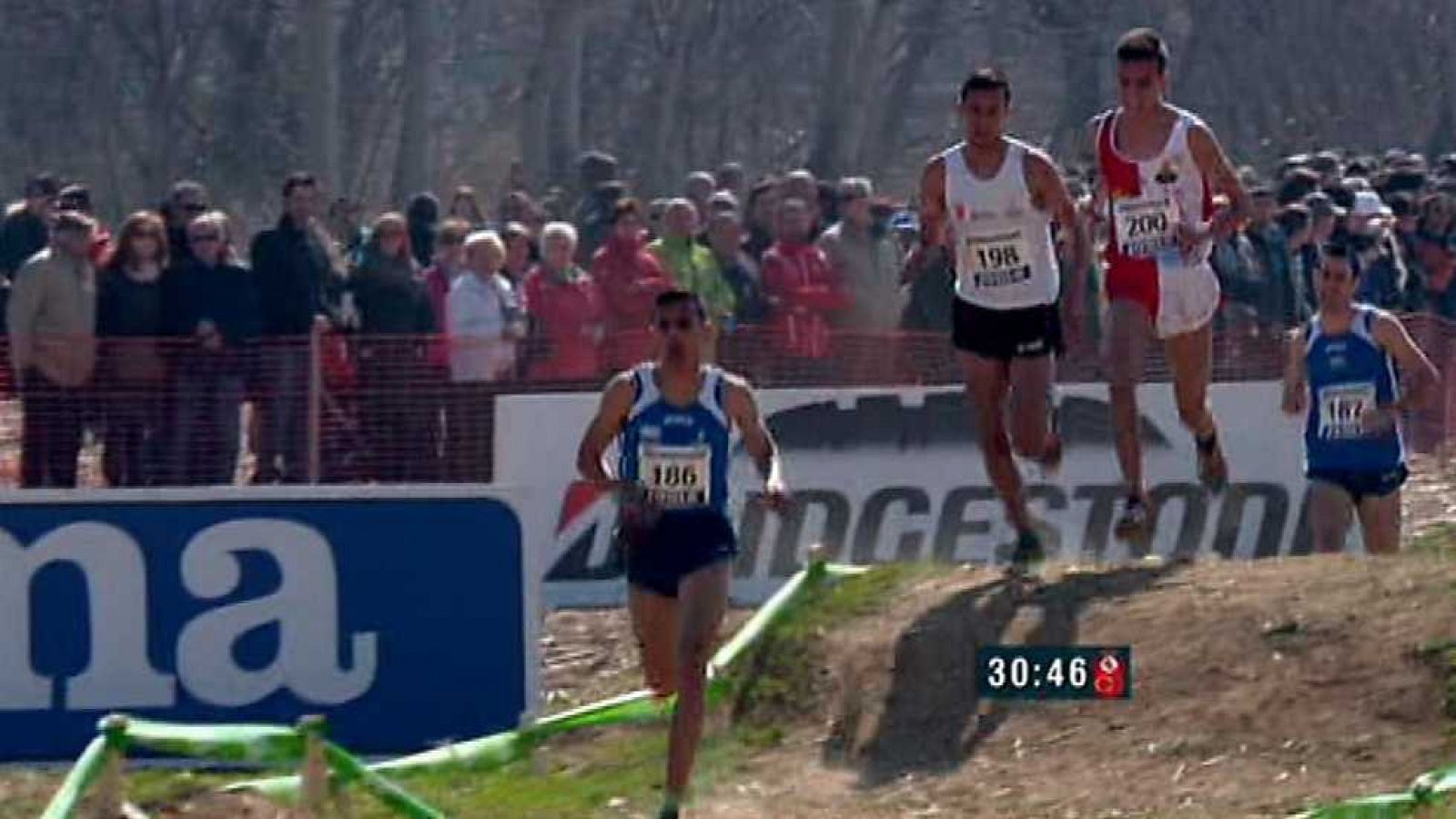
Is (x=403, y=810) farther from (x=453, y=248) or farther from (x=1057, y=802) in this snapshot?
(x=453, y=248)

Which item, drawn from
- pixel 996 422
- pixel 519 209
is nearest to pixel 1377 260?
pixel 519 209

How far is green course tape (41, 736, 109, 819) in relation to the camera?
12921 mm

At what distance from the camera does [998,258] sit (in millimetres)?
14297

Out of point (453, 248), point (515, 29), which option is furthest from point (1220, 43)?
point (453, 248)

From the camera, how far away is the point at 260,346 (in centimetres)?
1953

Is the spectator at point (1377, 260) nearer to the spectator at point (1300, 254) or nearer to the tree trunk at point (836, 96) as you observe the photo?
the spectator at point (1300, 254)

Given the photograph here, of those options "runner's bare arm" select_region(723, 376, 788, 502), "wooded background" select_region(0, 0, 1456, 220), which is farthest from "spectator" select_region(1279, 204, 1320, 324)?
"wooded background" select_region(0, 0, 1456, 220)

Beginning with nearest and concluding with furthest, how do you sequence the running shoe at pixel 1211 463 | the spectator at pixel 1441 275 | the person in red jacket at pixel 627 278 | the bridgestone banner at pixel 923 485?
the running shoe at pixel 1211 463
the bridgestone banner at pixel 923 485
the person in red jacket at pixel 627 278
the spectator at pixel 1441 275

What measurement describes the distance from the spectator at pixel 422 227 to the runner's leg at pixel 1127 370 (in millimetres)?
8587

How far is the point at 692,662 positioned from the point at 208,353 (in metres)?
7.32

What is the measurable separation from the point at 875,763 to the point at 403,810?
176cm

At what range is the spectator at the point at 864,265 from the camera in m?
21.9

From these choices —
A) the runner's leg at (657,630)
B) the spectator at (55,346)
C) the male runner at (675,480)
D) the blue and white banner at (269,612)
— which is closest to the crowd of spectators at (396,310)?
the spectator at (55,346)

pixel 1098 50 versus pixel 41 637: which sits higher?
pixel 1098 50
